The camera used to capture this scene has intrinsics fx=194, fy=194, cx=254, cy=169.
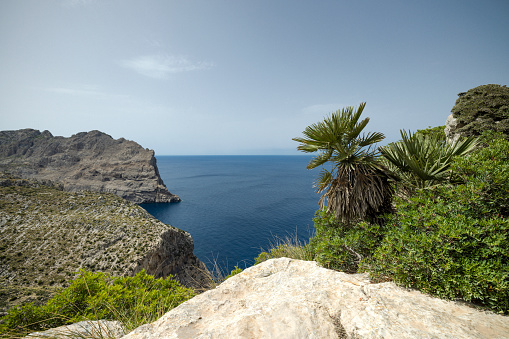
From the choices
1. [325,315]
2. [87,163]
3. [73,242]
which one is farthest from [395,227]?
[87,163]

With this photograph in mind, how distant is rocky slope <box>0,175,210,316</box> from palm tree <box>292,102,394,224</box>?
1732cm

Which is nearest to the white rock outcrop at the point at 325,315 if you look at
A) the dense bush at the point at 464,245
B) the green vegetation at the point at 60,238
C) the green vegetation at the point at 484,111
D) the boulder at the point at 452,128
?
the dense bush at the point at 464,245

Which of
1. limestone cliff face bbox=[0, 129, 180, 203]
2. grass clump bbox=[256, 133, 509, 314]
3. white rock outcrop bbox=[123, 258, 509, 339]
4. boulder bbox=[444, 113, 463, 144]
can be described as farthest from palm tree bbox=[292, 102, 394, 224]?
limestone cliff face bbox=[0, 129, 180, 203]

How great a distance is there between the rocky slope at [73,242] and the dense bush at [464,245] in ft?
62.3

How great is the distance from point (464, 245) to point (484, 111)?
1050 centimetres

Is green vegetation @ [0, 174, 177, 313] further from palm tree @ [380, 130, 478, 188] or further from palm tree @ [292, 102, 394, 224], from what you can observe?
palm tree @ [380, 130, 478, 188]

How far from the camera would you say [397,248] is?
3125mm

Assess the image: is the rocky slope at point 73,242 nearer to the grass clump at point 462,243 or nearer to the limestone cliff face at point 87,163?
the grass clump at point 462,243

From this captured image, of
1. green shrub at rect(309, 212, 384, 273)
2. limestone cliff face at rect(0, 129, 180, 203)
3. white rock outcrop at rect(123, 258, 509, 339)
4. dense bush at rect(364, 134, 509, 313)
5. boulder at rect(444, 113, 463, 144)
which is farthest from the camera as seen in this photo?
limestone cliff face at rect(0, 129, 180, 203)

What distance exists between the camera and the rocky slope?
65.1ft

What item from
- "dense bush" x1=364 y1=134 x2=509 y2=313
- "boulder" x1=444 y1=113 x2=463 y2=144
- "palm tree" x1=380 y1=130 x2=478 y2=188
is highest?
"boulder" x1=444 y1=113 x2=463 y2=144

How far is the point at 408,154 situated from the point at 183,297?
7.24 m

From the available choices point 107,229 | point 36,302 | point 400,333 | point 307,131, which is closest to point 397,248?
point 400,333

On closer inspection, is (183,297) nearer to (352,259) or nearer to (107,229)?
(352,259)
